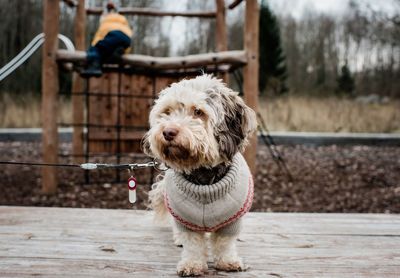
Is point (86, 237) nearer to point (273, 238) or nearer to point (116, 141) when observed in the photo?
point (273, 238)

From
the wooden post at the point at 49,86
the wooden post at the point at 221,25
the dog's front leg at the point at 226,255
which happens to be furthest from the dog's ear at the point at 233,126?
the wooden post at the point at 221,25

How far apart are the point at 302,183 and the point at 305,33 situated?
20167 mm

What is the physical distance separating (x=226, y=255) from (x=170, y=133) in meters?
0.74

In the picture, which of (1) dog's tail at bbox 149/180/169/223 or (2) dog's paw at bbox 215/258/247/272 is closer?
(2) dog's paw at bbox 215/258/247/272

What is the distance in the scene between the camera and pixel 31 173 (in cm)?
661

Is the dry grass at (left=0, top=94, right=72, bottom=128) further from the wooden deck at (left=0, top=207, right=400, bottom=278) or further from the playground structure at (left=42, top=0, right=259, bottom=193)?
the wooden deck at (left=0, top=207, right=400, bottom=278)

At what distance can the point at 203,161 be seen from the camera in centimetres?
211

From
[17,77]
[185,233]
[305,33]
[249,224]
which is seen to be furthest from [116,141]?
[305,33]

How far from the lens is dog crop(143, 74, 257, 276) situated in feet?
6.77

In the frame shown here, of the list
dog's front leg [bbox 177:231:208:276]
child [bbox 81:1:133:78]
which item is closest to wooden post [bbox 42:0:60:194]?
child [bbox 81:1:133:78]

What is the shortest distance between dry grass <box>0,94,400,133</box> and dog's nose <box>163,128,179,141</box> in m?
9.18

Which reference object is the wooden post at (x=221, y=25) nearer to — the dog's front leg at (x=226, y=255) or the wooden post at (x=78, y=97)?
the wooden post at (x=78, y=97)

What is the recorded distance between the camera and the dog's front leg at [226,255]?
2.29 meters

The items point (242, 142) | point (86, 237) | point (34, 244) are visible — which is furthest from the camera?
point (86, 237)
